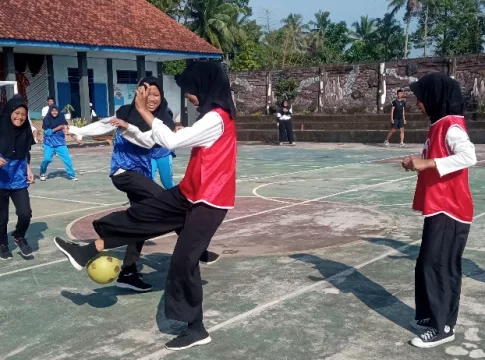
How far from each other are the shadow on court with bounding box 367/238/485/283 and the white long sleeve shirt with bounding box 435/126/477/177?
75.8 inches

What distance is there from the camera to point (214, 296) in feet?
16.6

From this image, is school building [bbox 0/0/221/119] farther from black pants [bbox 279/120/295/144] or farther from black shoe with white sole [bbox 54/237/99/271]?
black shoe with white sole [bbox 54/237/99/271]

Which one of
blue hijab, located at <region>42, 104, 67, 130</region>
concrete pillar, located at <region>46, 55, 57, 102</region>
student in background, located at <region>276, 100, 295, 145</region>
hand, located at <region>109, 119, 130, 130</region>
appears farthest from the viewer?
concrete pillar, located at <region>46, 55, 57, 102</region>

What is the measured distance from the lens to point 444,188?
3.96m

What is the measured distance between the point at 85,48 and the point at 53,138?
47.6ft

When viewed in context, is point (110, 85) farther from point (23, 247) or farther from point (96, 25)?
point (23, 247)

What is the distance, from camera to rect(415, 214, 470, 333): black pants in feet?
12.9

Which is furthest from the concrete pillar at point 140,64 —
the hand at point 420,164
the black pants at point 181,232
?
the hand at point 420,164

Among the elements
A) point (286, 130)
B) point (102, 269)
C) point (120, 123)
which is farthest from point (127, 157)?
point (286, 130)

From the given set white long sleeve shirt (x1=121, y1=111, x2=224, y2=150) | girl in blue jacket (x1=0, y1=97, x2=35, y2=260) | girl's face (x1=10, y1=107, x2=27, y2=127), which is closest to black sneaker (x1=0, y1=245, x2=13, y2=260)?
girl in blue jacket (x1=0, y1=97, x2=35, y2=260)

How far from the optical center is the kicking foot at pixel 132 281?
17.1 ft

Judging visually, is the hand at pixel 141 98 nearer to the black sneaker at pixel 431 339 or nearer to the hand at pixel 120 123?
the hand at pixel 120 123

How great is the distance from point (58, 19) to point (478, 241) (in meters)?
24.8

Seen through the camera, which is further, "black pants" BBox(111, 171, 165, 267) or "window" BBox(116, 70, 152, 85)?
"window" BBox(116, 70, 152, 85)
